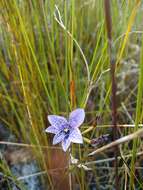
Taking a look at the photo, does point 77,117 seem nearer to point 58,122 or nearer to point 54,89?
point 58,122

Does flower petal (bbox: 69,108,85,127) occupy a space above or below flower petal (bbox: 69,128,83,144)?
above

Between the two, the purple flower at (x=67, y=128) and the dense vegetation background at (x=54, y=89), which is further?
the dense vegetation background at (x=54, y=89)

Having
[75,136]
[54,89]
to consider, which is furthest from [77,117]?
[54,89]

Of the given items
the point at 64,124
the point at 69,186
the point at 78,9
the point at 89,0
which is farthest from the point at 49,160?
the point at 89,0

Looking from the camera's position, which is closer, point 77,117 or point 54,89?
point 77,117

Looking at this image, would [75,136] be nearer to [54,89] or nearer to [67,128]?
[67,128]

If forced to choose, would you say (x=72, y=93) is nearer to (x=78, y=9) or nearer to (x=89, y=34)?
(x=78, y=9)

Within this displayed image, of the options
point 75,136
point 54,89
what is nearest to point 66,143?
point 75,136
